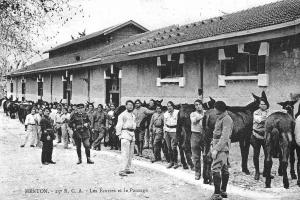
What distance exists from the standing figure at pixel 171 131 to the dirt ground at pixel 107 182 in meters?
0.39

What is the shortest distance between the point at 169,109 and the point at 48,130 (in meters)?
3.68

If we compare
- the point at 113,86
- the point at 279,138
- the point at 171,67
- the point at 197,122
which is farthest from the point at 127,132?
the point at 113,86

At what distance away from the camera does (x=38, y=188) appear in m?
7.63

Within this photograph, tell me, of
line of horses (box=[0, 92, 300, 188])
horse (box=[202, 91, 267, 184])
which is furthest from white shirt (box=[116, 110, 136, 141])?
horse (box=[202, 91, 267, 184])

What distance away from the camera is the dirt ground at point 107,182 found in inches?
280

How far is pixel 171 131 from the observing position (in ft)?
32.7

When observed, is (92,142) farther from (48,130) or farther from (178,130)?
(178,130)

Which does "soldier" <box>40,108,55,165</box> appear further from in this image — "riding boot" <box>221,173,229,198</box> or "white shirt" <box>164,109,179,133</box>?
"riding boot" <box>221,173,229,198</box>

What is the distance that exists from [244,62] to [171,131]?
9.67 feet

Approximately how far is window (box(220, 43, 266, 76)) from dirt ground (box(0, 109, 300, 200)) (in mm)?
2224

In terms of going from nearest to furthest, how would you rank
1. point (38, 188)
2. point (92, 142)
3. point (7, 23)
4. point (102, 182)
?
point (38, 188), point (102, 182), point (7, 23), point (92, 142)

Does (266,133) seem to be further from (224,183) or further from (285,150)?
(224,183)

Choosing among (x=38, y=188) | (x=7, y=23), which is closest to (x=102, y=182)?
(x=38, y=188)

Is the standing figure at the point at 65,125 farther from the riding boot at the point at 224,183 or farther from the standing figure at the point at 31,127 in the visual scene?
the riding boot at the point at 224,183
